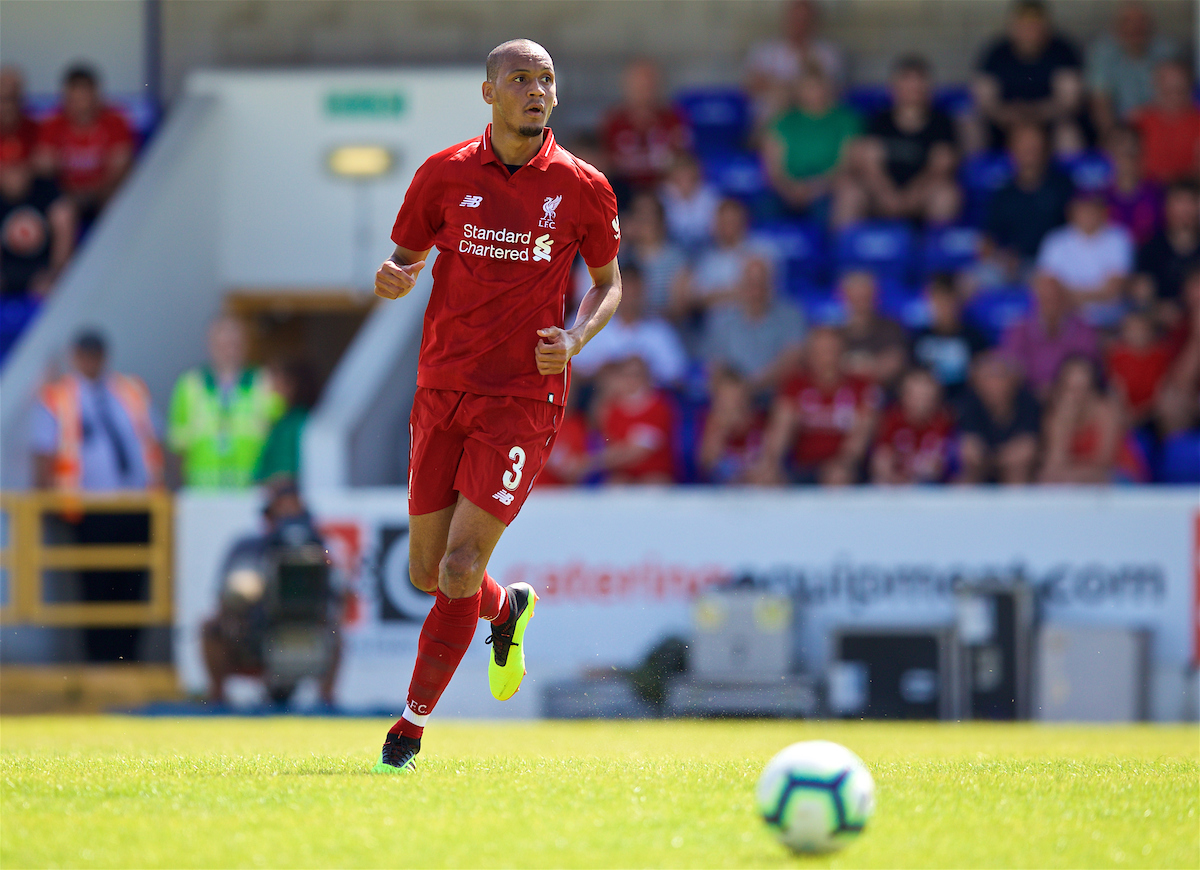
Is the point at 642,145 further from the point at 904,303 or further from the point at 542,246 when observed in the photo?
the point at 542,246

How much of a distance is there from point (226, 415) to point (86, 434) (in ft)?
4.06

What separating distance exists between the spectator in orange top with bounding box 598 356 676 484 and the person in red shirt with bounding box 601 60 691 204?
9.26 ft

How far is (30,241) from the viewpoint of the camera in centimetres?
1700

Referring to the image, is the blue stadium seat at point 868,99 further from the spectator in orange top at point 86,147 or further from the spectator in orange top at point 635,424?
the spectator in orange top at point 86,147

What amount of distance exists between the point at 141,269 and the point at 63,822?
41.8 feet

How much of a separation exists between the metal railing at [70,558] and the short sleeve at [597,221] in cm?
827

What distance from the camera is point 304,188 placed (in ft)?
59.7

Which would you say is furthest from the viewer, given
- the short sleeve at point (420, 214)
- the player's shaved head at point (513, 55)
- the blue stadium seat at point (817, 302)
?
the blue stadium seat at point (817, 302)

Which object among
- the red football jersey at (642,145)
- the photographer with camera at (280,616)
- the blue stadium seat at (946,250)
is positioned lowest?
the photographer with camera at (280,616)

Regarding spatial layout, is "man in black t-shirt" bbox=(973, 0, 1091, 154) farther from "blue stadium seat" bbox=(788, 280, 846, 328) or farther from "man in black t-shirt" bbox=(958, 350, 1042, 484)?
"man in black t-shirt" bbox=(958, 350, 1042, 484)

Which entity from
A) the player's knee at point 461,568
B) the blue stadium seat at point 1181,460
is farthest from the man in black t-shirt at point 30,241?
the player's knee at point 461,568

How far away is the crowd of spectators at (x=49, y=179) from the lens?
17000 millimetres

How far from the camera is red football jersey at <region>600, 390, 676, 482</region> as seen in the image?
13836mm

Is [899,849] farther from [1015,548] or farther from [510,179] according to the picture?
[1015,548]
